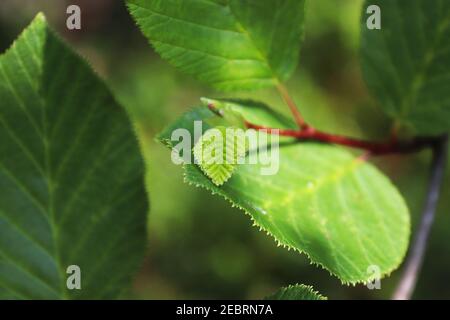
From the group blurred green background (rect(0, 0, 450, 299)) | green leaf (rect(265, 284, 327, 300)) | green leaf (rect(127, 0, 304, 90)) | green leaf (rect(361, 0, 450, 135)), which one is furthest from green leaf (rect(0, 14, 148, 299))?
blurred green background (rect(0, 0, 450, 299))

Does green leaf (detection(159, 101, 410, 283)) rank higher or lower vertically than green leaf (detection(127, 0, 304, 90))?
lower

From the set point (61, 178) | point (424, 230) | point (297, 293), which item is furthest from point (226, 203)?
point (297, 293)

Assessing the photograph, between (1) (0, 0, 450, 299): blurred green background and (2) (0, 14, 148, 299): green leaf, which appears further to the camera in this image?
(1) (0, 0, 450, 299): blurred green background

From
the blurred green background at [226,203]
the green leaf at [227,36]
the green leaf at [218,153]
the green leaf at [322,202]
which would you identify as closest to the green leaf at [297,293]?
the green leaf at [322,202]

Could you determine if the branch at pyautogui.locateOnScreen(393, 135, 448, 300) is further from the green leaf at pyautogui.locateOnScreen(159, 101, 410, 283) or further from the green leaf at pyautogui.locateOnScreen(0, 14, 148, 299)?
the green leaf at pyautogui.locateOnScreen(0, 14, 148, 299)
